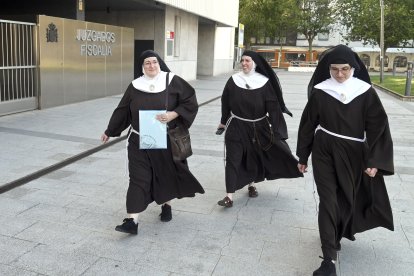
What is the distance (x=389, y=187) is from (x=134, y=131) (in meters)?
3.54

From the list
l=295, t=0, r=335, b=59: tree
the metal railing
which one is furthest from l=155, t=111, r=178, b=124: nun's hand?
l=295, t=0, r=335, b=59: tree

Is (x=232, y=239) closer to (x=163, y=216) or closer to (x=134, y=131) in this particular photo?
(x=163, y=216)

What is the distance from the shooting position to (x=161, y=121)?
13.5 feet

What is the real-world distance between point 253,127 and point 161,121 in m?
1.32

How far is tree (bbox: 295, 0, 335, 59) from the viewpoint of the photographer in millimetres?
47281

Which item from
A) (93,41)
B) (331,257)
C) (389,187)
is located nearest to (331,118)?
(331,257)

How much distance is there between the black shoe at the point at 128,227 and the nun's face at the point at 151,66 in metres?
1.30

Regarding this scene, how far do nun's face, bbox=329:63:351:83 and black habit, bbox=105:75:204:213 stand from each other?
1368mm

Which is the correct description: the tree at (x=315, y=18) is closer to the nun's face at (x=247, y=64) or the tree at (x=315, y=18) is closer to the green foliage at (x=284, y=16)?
the green foliage at (x=284, y=16)

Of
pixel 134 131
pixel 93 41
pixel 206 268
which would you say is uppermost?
pixel 93 41

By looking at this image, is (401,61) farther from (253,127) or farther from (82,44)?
(253,127)

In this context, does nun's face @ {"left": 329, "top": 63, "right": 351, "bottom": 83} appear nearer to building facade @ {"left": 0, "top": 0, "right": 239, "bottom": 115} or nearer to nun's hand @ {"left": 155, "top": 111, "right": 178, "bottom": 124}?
nun's hand @ {"left": 155, "top": 111, "right": 178, "bottom": 124}

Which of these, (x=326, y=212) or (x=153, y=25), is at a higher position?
(x=153, y=25)

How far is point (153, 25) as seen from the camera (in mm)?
18578
